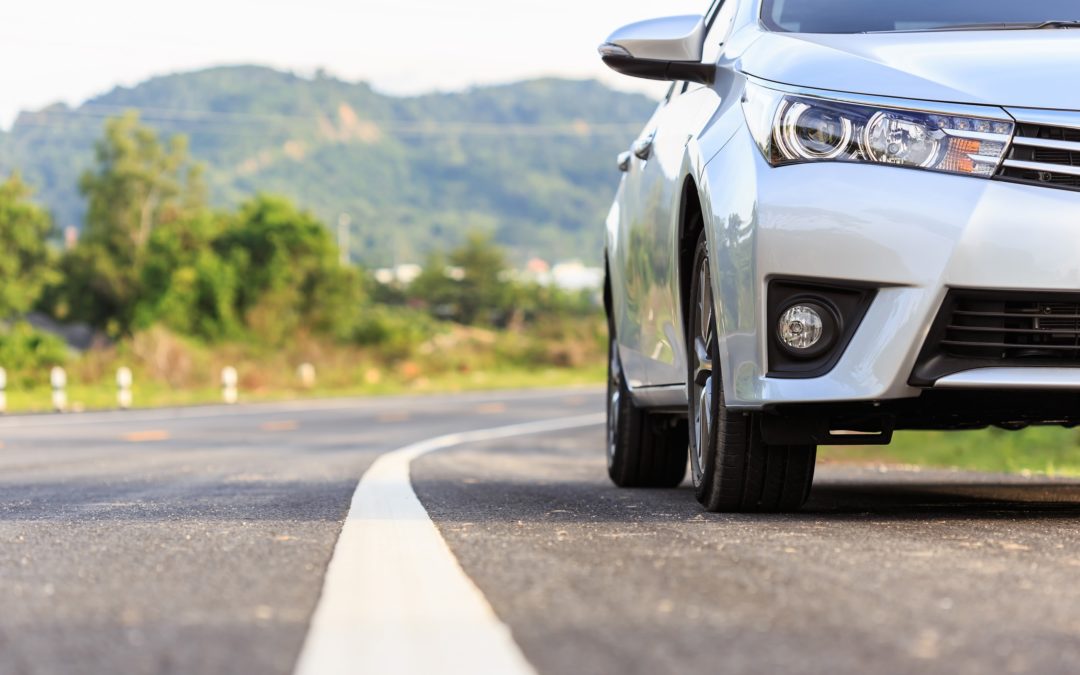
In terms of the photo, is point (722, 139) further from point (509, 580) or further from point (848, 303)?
point (509, 580)

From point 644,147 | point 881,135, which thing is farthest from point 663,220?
point 881,135

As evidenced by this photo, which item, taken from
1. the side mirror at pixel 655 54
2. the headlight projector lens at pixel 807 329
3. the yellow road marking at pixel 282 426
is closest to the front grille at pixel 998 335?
the headlight projector lens at pixel 807 329

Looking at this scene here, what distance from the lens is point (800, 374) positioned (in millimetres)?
4293

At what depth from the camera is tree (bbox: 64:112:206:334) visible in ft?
252

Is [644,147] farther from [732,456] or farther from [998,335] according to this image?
[998,335]

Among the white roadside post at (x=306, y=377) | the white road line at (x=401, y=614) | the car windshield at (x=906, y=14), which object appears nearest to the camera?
the white road line at (x=401, y=614)

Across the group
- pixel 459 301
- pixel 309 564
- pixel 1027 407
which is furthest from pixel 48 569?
pixel 459 301

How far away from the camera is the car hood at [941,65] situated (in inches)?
164

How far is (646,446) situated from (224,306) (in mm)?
50552

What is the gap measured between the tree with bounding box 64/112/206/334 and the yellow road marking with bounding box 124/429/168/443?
197 ft

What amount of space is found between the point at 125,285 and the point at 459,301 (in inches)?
1096

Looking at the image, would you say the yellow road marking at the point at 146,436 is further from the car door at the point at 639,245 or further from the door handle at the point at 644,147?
the door handle at the point at 644,147

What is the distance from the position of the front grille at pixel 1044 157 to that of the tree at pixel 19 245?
5932 centimetres

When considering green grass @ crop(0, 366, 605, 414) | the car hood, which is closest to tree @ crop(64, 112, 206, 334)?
green grass @ crop(0, 366, 605, 414)
